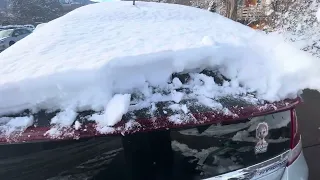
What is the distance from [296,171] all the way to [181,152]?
0.80 meters

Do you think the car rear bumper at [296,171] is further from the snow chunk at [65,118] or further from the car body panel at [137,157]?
the snow chunk at [65,118]

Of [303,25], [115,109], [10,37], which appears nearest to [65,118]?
[115,109]

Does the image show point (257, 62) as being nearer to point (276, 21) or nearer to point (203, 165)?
point (203, 165)

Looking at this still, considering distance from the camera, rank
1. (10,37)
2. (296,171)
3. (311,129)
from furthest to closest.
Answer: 1. (10,37)
2. (311,129)
3. (296,171)

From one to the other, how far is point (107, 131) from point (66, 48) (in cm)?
91

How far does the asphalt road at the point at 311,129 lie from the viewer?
4043mm

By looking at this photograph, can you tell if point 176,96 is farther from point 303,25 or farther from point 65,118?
point 303,25

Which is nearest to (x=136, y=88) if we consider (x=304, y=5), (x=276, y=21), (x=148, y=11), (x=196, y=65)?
(x=196, y=65)

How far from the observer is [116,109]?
65.7 inches

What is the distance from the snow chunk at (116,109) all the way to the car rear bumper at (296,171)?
1024 mm

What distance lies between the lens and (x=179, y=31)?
2.70 metres

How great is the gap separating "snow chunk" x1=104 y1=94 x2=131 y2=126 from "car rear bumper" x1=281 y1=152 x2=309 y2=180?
1.02 meters

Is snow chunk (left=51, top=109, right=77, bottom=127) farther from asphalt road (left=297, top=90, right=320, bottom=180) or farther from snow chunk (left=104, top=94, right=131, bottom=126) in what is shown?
asphalt road (left=297, top=90, right=320, bottom=180)

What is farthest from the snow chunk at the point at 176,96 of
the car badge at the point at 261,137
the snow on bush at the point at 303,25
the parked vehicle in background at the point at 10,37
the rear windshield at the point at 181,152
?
the parked vehicle in background at the point at 10,37
